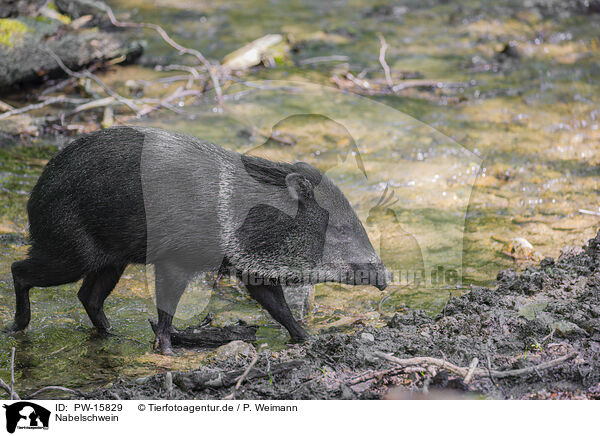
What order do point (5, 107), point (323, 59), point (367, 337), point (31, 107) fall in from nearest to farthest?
point (367, 337) < point (31, 107) < point (5, 107) < point (323, 59)

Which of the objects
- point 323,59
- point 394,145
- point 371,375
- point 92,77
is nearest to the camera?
point 371,375

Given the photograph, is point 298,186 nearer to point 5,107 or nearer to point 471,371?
point 471,371

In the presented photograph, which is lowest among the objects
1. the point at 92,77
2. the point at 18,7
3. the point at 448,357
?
the point at 448,357

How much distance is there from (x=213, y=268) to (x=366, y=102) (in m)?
5.16

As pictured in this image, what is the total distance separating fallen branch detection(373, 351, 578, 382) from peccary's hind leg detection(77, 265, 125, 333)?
2.37m

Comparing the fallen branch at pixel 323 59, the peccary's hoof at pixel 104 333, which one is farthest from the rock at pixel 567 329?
the fallen branch at pixel 323 59

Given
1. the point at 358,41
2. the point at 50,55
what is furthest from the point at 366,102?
the point at 50,55

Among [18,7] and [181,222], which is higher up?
[18,7]

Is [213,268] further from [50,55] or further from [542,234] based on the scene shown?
[50,55]

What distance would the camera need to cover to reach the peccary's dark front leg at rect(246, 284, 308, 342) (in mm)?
5059

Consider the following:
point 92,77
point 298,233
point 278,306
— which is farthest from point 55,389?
point 92,77

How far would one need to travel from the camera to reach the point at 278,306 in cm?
512

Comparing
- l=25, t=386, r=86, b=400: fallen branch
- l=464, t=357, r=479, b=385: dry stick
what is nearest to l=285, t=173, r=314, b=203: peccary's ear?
l=464, t=357, r=479, b=385: dry stick
